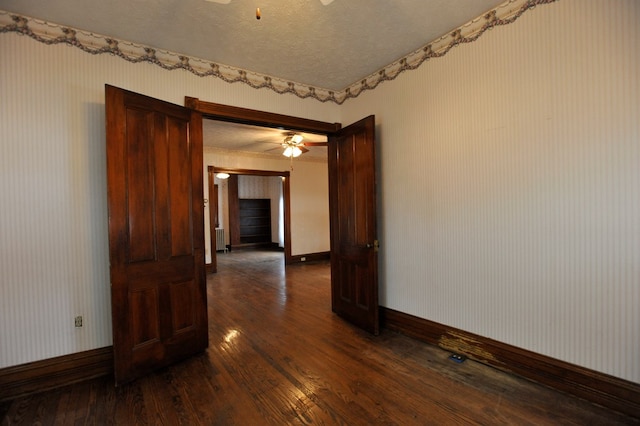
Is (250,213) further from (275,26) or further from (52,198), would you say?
(275,26)

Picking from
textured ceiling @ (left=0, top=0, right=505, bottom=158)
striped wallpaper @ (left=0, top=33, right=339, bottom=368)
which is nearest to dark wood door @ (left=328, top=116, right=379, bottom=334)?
textured ceiling @ (left=0, top=0, right=505, bottom=158)

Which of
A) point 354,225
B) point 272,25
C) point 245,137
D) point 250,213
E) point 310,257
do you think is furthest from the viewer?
point 250,213

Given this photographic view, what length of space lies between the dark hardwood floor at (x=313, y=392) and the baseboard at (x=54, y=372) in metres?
0.08

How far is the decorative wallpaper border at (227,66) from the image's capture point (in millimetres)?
2379

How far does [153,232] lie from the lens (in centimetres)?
261

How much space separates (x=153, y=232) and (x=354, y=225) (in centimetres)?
213

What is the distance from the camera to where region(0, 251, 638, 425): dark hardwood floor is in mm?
1979

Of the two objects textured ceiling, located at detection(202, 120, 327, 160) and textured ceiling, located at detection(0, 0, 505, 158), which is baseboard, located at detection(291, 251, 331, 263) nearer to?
textured ceiling, located at detection(202, 120, 327, 160)

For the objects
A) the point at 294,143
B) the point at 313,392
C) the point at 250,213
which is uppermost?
the point at 294,143

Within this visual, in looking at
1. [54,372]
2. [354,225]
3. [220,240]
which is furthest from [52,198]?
[220,240]

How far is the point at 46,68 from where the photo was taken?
2453 millimetres

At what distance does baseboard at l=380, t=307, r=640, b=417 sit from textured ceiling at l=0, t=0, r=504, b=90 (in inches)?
112

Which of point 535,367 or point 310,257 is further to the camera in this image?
point 310,257

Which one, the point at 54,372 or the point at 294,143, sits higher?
the point at 294,143
